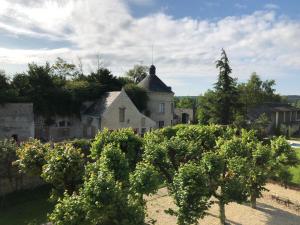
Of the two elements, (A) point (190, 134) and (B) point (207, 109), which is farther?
(B) point (207, 109)

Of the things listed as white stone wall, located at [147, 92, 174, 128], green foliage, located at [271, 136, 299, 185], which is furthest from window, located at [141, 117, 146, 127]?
→ green foliage, located at [271, 136, 299, 185]

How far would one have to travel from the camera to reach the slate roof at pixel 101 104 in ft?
133

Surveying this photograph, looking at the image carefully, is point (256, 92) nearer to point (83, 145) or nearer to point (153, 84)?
point (153, 84)

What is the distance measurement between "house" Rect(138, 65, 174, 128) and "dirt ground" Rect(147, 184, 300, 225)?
1093 inches

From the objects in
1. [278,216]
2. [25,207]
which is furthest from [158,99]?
[278,216]

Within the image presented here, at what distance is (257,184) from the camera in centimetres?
1864

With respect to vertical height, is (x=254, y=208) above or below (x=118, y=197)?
below

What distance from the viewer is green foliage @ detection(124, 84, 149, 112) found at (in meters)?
46.6

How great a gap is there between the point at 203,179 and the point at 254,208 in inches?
261

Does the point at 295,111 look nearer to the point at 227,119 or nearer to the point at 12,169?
the point at 227,119

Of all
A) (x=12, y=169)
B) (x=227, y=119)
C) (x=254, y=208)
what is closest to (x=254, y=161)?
(x=254, y=208)

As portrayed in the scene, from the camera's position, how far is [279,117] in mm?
61281

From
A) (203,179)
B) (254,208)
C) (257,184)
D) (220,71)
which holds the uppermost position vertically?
(220,71)

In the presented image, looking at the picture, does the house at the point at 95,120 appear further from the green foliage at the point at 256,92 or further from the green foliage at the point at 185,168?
the green foliage at the point at 256,92
